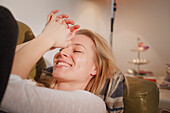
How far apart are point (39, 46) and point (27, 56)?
0.07 m

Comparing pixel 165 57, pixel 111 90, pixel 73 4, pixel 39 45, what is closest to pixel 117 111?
pixel 111 90

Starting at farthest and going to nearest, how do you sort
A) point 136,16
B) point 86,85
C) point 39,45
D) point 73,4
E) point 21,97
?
point 136,16
point 73,4
point 86,85
point 39,45
point 21,97

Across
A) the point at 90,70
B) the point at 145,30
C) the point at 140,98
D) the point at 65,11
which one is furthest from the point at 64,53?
the point at 145,30

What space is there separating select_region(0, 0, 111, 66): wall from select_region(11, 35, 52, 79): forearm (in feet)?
2.53

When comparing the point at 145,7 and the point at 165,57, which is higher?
the point at 145,7

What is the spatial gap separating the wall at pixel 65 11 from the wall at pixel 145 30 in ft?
0.95

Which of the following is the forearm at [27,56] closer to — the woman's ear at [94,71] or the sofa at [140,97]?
the woman's ear at [94,71]

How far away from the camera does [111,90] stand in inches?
33.6

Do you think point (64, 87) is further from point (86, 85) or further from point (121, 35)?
point (121, 35)

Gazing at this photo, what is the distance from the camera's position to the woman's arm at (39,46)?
0.57 m

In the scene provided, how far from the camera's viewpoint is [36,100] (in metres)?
0.48

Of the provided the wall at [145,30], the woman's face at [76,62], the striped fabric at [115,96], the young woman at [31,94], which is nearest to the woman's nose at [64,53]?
the woman's face at [76,62]

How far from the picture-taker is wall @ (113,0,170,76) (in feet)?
8.79

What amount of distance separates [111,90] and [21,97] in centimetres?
52
